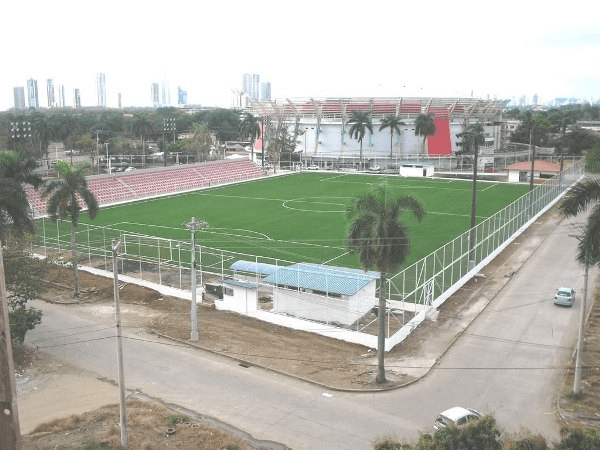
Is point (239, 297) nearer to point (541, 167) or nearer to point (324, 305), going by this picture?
point (324, 305)

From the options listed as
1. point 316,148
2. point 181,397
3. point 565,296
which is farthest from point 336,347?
point 316,148

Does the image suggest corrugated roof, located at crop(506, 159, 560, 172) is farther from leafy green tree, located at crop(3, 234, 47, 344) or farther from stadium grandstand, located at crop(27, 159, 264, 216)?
leafy green tree, located at crop(3, 234, 47, 344)

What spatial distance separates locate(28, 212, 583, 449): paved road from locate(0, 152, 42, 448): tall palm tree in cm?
547

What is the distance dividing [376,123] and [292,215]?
52991 millimetres

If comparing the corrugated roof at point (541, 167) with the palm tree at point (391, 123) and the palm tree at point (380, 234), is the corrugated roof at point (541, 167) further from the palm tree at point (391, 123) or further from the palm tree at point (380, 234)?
the palm tree at point (380, 234)

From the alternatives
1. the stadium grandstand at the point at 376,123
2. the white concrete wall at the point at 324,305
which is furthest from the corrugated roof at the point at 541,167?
the white concrete wall at the point at 324,305

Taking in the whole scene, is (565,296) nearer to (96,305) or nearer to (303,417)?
(303,417)

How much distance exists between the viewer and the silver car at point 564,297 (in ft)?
99.1

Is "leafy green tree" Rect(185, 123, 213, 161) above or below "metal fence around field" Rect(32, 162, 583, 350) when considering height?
above

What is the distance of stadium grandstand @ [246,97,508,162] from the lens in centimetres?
10356

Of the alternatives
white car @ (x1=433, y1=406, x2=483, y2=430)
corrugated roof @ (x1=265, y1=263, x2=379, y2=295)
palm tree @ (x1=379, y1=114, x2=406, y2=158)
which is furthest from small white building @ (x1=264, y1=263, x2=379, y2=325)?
palm tree @ (x1=379, y1=114, x2=406, y2=158)

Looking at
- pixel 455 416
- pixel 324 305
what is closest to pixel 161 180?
pixel 324 305

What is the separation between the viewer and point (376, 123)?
345 feet

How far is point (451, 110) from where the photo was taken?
104812 millimetres
